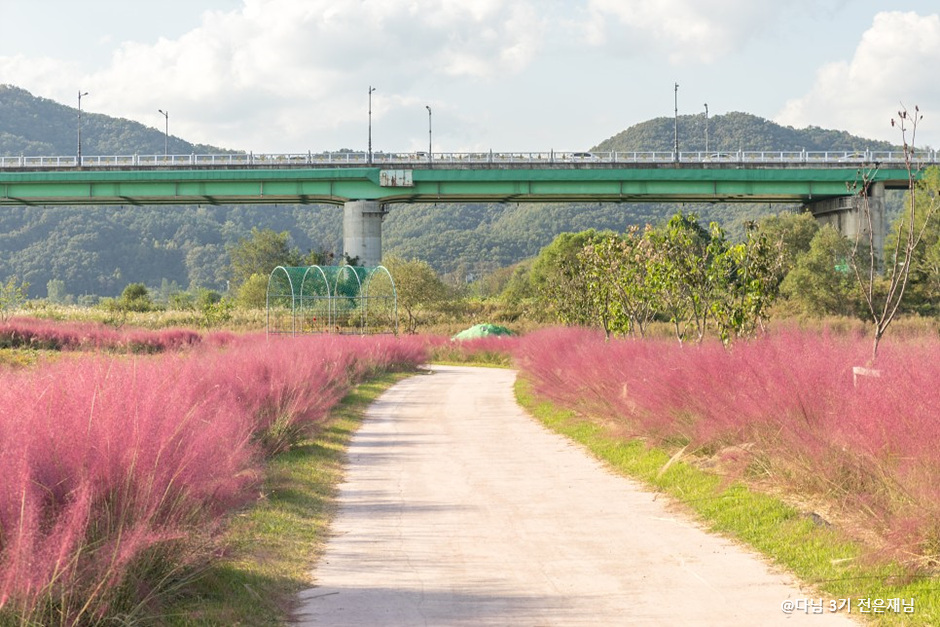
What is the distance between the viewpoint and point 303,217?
166m

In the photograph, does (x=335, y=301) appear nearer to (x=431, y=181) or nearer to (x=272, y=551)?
(x=431, y=181)

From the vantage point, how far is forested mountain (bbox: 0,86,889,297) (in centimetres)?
12888

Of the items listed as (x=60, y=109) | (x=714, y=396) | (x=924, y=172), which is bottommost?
(x=714, y=396)

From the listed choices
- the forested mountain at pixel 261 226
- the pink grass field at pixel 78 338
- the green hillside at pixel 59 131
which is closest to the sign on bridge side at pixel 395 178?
→ the pink grass field at pixel 78 338

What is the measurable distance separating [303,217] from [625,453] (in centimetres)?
15553

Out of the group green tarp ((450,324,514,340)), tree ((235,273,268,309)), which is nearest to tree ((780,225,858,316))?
green tarp ((450,324,514,340))

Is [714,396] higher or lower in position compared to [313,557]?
higher

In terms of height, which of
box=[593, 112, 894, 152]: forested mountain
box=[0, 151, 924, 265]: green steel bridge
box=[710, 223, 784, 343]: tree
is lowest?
box=[710, 223, 784, 343]: tree

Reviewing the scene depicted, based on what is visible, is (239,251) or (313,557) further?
(239,251)

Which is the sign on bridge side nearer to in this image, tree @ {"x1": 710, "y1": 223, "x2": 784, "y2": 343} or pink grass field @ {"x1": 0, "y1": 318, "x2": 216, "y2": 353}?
pink grass field @ {"x1": 0, "y1": 318, "x2": 216, "y2": 353}

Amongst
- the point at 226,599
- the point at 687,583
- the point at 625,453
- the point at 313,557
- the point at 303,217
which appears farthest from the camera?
the point at 303,217

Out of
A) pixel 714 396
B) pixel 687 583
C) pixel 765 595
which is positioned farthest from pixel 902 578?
pixel 714 396

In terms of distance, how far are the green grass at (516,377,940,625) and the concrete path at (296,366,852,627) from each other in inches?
9.6

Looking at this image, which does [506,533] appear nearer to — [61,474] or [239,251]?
[61,474]
